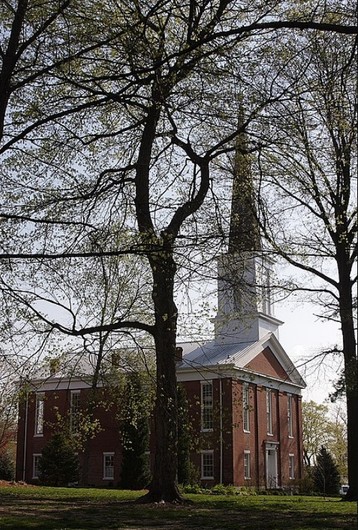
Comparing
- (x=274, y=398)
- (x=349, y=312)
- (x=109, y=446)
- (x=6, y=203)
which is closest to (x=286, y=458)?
(x=274, y=398)

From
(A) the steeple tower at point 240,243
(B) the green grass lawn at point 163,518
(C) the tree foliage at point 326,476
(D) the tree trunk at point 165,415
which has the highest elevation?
(A) the steeple tower at point 240,243

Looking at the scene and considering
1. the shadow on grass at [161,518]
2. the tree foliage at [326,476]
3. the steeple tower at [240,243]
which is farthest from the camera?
the tree foliage at [326,476]

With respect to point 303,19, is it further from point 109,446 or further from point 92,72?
point 109,446

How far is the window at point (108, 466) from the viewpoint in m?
40.8

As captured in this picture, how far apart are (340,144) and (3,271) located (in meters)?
11.1

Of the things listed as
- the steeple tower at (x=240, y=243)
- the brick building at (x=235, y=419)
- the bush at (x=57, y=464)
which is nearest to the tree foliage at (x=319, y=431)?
the brick building at (x=235, y=419)

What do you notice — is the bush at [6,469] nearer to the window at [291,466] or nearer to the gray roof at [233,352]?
the gray roof at [233,352]

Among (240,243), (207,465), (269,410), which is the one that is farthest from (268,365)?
(240,243)

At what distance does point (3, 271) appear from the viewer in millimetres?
13078

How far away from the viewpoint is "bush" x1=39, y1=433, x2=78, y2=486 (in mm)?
34062

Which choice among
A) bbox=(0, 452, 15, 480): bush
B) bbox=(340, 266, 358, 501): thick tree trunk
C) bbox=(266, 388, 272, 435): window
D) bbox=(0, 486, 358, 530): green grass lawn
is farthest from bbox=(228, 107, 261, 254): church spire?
bbox=(0, 452, 15, 480): bush

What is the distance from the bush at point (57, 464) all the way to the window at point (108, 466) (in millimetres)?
5853

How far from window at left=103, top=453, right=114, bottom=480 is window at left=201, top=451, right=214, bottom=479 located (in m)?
5.72

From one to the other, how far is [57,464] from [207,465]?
824 cm
